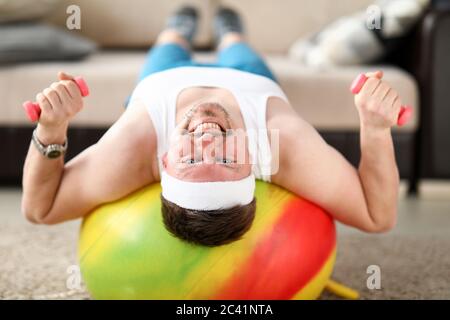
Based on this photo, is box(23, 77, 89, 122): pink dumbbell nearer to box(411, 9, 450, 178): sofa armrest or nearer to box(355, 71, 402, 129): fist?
box(355, 71, 402, 129): fist

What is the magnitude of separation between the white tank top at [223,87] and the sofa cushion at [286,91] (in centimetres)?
70

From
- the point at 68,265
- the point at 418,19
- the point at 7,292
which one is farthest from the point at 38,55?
the point at 418,19

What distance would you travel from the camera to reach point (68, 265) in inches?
69.6

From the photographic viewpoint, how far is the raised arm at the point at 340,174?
1.37 m

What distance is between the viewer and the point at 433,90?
2.37m

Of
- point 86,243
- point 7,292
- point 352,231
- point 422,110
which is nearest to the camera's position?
point 86,243

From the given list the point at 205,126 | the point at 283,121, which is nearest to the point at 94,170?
the point at 205,126

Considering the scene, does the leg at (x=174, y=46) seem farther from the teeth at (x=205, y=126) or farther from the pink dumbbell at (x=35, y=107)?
the teeth at (x=205, y=126)

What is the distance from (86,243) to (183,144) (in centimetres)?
31

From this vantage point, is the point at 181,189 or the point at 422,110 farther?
the point at 422,110

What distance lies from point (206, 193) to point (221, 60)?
0.92 m

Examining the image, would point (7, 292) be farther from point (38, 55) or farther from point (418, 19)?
point (418, 19)

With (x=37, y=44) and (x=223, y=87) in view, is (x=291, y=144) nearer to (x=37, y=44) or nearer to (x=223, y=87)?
(x=223, y=87)

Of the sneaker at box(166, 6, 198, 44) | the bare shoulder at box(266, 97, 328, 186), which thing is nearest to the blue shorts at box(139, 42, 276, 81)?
the sneaker at box(166, 6, 198, 44)
